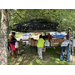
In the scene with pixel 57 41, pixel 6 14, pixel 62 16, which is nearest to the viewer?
Answer: pixel 6 14

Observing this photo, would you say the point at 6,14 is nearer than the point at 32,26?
Yes

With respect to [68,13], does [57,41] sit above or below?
below

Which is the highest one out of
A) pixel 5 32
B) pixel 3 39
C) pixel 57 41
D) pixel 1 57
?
pixel 5 32

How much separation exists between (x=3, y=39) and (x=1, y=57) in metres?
0.74

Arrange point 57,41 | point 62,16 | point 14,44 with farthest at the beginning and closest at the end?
point 57,41 < point 14,44 < point 62,16

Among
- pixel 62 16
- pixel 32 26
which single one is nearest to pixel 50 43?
pixel 32 26

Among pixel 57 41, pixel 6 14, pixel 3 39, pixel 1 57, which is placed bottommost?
pixel 1 57

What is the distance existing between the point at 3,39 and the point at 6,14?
99 cm

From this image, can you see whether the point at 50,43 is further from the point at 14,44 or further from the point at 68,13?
the point at 14,44

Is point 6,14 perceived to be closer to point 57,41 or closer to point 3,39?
point 3,39

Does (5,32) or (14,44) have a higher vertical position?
(5,32)

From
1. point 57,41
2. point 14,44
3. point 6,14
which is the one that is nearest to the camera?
point 6,14

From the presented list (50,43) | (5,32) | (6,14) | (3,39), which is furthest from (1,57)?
(50,43)

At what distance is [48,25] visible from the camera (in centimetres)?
444
